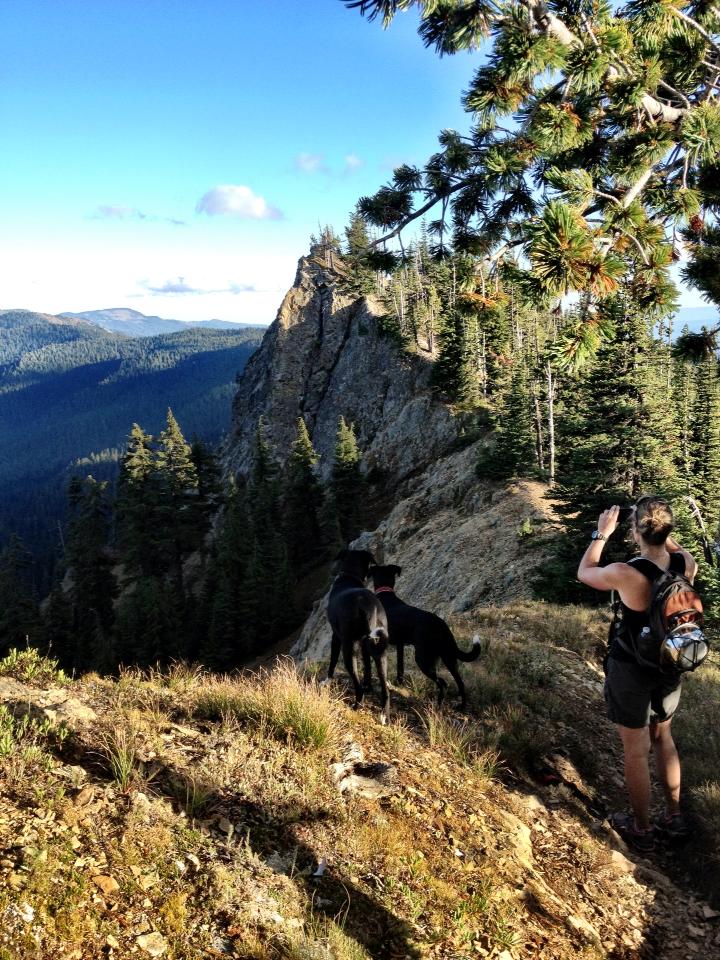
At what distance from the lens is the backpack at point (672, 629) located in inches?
160

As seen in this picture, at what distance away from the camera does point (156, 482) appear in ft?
176

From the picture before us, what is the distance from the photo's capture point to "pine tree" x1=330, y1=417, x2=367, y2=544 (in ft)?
168

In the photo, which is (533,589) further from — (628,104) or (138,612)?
(138,612)

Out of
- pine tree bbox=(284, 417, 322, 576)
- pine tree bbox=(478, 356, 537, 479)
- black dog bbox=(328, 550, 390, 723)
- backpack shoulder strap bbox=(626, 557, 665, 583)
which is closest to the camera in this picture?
backpack shoulder strap bbox=(626, 557, 665, 583)

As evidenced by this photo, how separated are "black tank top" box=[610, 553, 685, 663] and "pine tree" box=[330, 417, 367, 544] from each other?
153 feet

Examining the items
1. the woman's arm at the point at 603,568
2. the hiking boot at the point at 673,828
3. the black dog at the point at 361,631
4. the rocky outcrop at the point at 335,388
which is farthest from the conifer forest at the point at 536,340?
the rocky outcrop at the point at 335,388

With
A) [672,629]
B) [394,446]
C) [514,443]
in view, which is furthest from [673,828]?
[394,446]

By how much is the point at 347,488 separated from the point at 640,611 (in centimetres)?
4712

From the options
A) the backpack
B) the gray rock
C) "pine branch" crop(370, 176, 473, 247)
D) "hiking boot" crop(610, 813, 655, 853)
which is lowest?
"hiking boot" crop(610, 813, 655, 853)

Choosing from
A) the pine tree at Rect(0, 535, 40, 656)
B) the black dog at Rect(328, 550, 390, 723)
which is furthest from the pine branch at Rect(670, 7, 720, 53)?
the pine tree at Rect(0, 535, 40, 656)

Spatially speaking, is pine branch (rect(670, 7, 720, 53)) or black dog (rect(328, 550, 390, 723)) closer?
pine branch (rect(670, 7, 720, 53))

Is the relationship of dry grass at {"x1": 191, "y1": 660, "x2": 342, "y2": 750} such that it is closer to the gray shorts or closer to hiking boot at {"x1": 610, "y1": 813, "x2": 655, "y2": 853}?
the gray shorts

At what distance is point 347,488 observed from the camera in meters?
51.4

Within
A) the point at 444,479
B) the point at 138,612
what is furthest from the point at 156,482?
→ the point at 444,479
